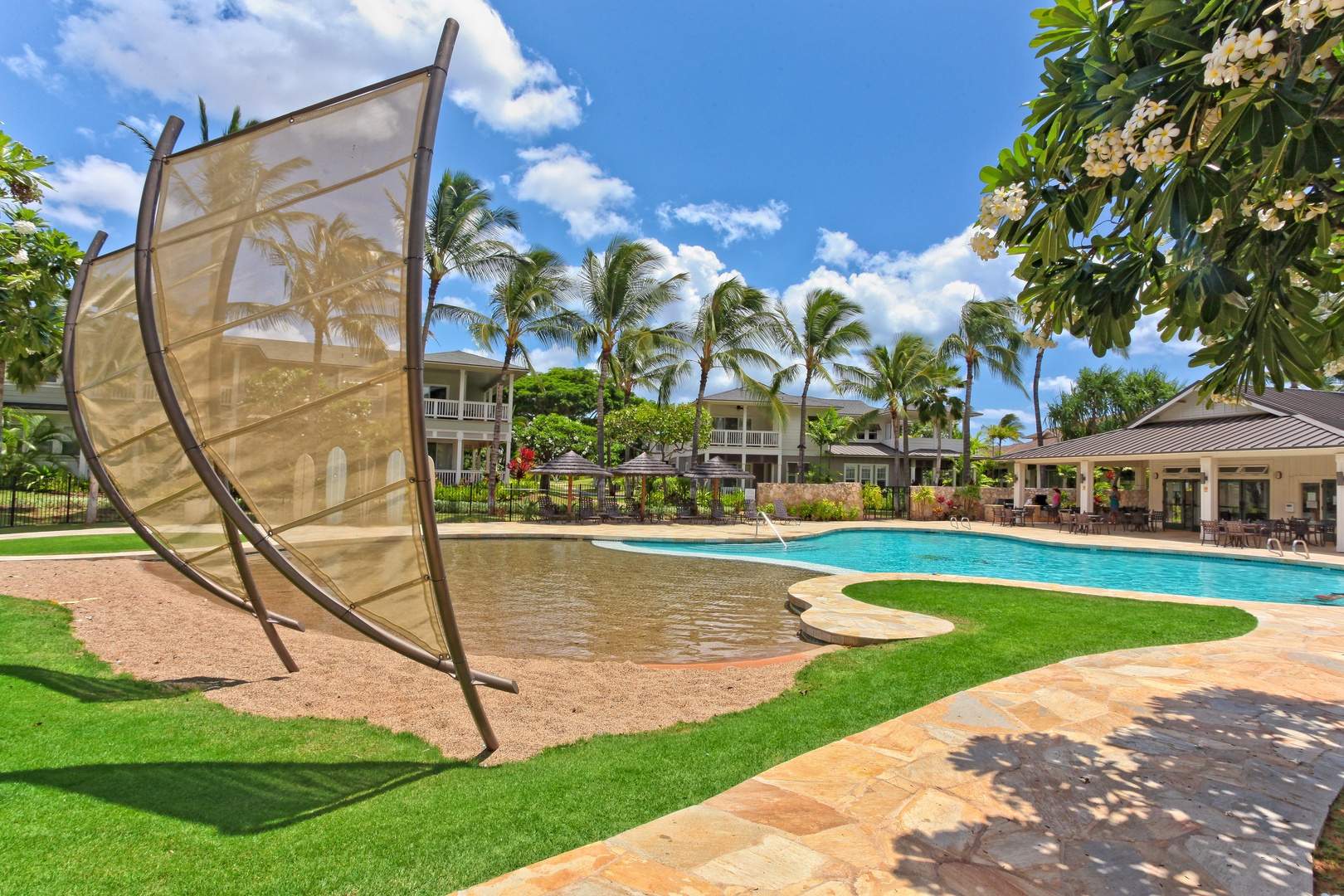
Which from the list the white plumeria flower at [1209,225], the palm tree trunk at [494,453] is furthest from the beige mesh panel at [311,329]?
the palm tree trunk at [494,453]

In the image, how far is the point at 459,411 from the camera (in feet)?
102

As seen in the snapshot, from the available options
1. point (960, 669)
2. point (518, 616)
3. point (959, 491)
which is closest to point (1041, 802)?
point (960, 669)

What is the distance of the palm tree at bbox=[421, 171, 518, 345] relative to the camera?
23266mm

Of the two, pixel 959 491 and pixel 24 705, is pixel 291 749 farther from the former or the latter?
pixel 959 491

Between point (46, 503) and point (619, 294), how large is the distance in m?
20.0

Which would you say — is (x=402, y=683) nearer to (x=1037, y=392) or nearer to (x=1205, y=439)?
(x=1205, y=439)

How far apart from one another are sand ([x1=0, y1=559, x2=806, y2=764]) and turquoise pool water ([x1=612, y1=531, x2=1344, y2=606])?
10.1 meters

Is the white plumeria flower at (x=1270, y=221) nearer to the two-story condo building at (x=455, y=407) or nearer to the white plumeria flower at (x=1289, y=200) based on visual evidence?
the white plumeria flower at (x=1289, y=200)

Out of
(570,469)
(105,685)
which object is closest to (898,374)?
(570,469)

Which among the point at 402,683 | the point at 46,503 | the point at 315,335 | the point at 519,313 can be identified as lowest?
the point at 402,683

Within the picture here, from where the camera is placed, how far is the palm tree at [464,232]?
23266 millimetres

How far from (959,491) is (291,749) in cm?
3042

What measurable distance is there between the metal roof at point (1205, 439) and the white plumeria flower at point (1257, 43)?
21627 millimetres

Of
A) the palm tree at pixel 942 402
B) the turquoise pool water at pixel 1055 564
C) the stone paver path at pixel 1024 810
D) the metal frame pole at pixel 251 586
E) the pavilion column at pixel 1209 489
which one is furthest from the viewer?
the palm tree at pixel 942 402
